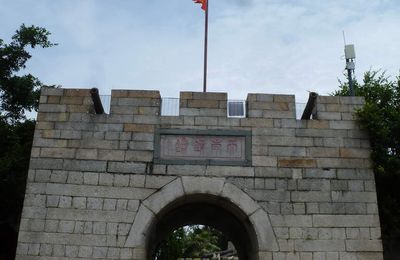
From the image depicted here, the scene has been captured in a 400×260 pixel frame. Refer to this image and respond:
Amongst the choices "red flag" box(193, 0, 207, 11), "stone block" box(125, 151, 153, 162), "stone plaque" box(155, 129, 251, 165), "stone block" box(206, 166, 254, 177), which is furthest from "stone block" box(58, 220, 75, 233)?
"red flag" box(193, 0, 207, 11)

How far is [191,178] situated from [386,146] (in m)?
3.09

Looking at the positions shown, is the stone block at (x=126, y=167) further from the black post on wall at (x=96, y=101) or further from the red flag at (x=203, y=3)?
the red flag at (x=203, y=3)

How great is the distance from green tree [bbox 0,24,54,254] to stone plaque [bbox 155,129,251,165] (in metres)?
3.39

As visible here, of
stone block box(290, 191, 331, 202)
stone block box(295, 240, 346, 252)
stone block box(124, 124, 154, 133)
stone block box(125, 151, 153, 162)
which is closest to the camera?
stone block box(295, 240, 346, 252)

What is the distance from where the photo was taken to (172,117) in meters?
5.94

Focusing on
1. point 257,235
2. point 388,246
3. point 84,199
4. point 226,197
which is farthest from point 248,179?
point 388,246

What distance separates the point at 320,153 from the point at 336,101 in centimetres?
89

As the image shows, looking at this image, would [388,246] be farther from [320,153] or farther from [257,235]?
[257,235]

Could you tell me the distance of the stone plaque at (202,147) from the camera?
5.73 meters

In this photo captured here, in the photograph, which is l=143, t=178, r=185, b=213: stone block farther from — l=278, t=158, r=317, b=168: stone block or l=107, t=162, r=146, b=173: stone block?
l=278, t=158, r=317, b=168: stone block

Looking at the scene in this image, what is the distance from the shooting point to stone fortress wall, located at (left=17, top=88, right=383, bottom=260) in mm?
5348

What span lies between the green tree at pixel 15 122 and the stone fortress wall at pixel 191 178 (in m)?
2.20

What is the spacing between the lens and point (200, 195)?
5.70 m

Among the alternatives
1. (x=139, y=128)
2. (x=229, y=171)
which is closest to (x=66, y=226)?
(x=139, y=128)
